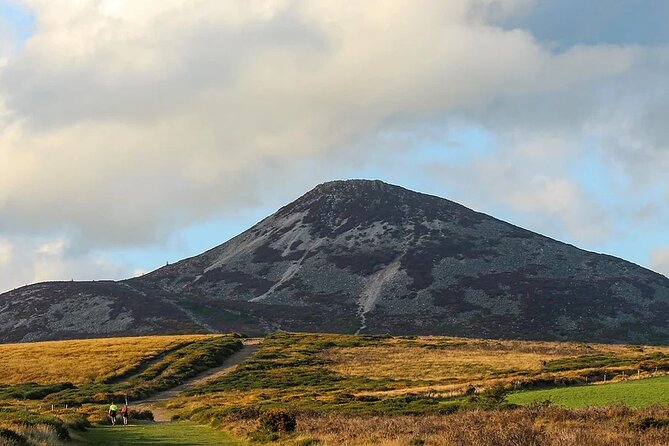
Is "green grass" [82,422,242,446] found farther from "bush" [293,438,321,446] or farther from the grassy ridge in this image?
the grassy ridge

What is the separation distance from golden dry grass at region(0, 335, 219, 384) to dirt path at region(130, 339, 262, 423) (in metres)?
10.6

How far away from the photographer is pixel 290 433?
2748 cm

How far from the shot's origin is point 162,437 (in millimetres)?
32531

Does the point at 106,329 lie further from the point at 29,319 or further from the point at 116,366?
the point at 116,366

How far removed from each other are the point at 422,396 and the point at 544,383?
10038mm

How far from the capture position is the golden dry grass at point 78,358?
88.9 metres

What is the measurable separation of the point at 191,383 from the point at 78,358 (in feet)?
96.9

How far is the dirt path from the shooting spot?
5773 cm

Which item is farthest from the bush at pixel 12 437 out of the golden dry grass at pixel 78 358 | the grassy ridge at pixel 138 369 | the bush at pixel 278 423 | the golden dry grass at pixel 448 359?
the golden dry grass at pixel 78 358

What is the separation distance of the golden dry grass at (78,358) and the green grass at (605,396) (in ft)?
198

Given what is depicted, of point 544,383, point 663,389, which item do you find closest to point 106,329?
point 544,383

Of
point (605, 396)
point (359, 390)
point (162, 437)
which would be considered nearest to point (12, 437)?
point (162, 437)

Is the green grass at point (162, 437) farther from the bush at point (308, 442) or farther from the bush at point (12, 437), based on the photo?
the bush at point (12, 437)

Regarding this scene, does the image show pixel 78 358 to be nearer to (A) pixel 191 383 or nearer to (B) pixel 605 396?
(A) pixel 191 383
